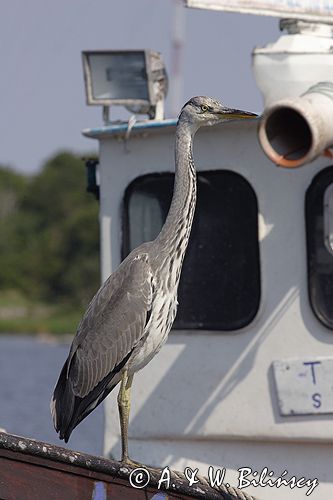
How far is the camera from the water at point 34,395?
1988cm

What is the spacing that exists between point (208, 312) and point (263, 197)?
789mm

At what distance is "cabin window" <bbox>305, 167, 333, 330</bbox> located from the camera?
28.2ft

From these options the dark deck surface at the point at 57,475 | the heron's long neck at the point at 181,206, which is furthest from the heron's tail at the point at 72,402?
the dark deck surface at the point at 57,475

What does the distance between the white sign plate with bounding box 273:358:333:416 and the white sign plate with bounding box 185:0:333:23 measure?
2026 millimetres

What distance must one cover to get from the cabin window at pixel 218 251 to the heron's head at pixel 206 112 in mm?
1034

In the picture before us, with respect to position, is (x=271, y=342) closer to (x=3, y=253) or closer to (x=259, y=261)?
(x=259, y=261)

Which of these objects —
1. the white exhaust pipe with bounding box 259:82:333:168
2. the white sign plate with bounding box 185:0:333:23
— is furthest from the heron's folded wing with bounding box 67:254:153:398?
the white sign plate with bounding box 185:0:333:23

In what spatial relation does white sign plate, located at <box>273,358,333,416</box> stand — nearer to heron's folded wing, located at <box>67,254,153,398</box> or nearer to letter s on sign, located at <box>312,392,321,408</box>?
letter s on sign, located at <box>312,392,321,408</box>

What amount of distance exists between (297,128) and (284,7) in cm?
145

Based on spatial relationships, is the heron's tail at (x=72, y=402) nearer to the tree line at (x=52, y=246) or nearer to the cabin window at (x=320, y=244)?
the cabin window at (x=320, y=244)

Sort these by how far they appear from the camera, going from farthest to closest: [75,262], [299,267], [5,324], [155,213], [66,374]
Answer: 1. [75,262]
2. [5,324]
3. [155,213]
4. [299,267]
5. [66,374]

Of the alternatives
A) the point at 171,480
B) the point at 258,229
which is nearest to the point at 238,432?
the point at 258,229

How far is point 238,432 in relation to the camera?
876 centimetres

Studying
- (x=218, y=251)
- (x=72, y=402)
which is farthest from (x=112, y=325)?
(x=218, y=251)
